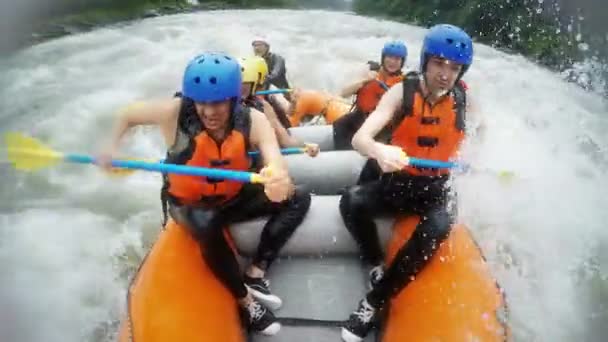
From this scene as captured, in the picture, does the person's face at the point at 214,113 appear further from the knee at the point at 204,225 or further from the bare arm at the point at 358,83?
the bare arm at the point at 358,83

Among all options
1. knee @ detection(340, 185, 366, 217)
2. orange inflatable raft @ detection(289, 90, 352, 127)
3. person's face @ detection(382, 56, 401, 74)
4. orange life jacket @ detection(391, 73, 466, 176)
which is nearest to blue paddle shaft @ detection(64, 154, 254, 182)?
knee @ detection(340, 185, 366, 217)

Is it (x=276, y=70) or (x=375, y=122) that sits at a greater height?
(x=375, y=122)

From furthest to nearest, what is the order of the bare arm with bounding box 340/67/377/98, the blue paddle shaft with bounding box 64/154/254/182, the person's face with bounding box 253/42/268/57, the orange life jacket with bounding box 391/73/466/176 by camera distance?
the person's face with bounding box 253/42/268/57
the bare arm with bounding box 340/67/377/98
the orange life jacket with bounding box 391/73/466/176
the blue paddle shaft with bounding box 64/154/254/182

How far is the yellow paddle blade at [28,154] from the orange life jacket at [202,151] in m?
0.57

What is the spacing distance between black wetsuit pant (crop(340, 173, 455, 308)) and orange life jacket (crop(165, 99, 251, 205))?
722mm

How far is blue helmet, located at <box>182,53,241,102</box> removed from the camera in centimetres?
265

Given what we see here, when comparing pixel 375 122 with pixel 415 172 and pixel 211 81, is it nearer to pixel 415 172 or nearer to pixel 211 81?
pixel 415 172

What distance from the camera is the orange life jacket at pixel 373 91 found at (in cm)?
477

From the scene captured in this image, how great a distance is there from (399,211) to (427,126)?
0.48m

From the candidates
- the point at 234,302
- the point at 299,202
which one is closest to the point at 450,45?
the point at 299,202

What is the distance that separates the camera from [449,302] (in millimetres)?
2805

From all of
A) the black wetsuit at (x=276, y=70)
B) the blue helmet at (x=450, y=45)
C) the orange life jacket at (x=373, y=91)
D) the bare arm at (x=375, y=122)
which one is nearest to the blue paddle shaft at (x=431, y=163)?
the bare arm at (x=375, y=122)

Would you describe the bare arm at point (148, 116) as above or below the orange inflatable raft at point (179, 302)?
above

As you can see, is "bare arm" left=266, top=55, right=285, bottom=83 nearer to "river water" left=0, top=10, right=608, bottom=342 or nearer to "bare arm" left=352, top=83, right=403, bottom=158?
"river water" left=0, top=10, right=608, bottom=342
